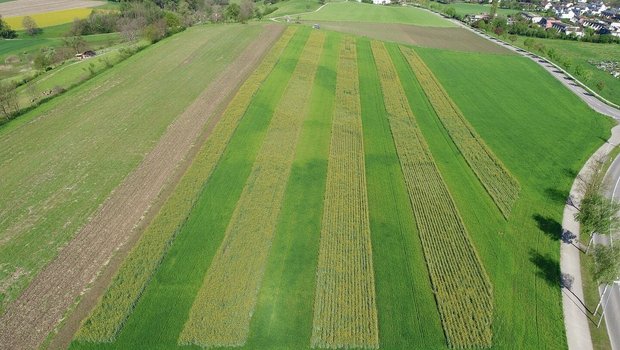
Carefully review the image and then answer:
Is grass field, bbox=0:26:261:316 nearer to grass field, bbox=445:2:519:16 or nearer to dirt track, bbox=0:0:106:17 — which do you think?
dirt track, bbox=0:0:106:17

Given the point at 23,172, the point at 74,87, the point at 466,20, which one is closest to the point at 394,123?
the point at 23,172

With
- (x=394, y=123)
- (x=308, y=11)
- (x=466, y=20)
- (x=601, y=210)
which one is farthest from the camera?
(x=308, y=11)

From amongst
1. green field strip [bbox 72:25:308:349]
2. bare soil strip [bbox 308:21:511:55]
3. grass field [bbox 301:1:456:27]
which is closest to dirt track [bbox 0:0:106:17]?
grass field [bbox 301:1:456:27]

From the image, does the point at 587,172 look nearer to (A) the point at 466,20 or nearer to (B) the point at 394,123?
(B) the point at 394,123

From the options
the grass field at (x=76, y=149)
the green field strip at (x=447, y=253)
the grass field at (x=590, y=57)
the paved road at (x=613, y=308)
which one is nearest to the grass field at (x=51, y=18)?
the grass field at (x=76, y=149)

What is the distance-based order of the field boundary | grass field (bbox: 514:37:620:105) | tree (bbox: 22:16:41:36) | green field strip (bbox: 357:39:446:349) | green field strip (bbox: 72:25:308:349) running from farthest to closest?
tree (bbox: 22:16:41:36), grass field (bbox: 514:37:620:105), the field boundary, green field strip (bbox: 357:39:446:349), green field strip (bbox: 72:25:308:349)

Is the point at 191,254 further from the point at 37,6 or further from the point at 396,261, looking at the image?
the point at 37,6

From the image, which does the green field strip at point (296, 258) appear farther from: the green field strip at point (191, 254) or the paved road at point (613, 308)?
the paved road at point (613, 308)
